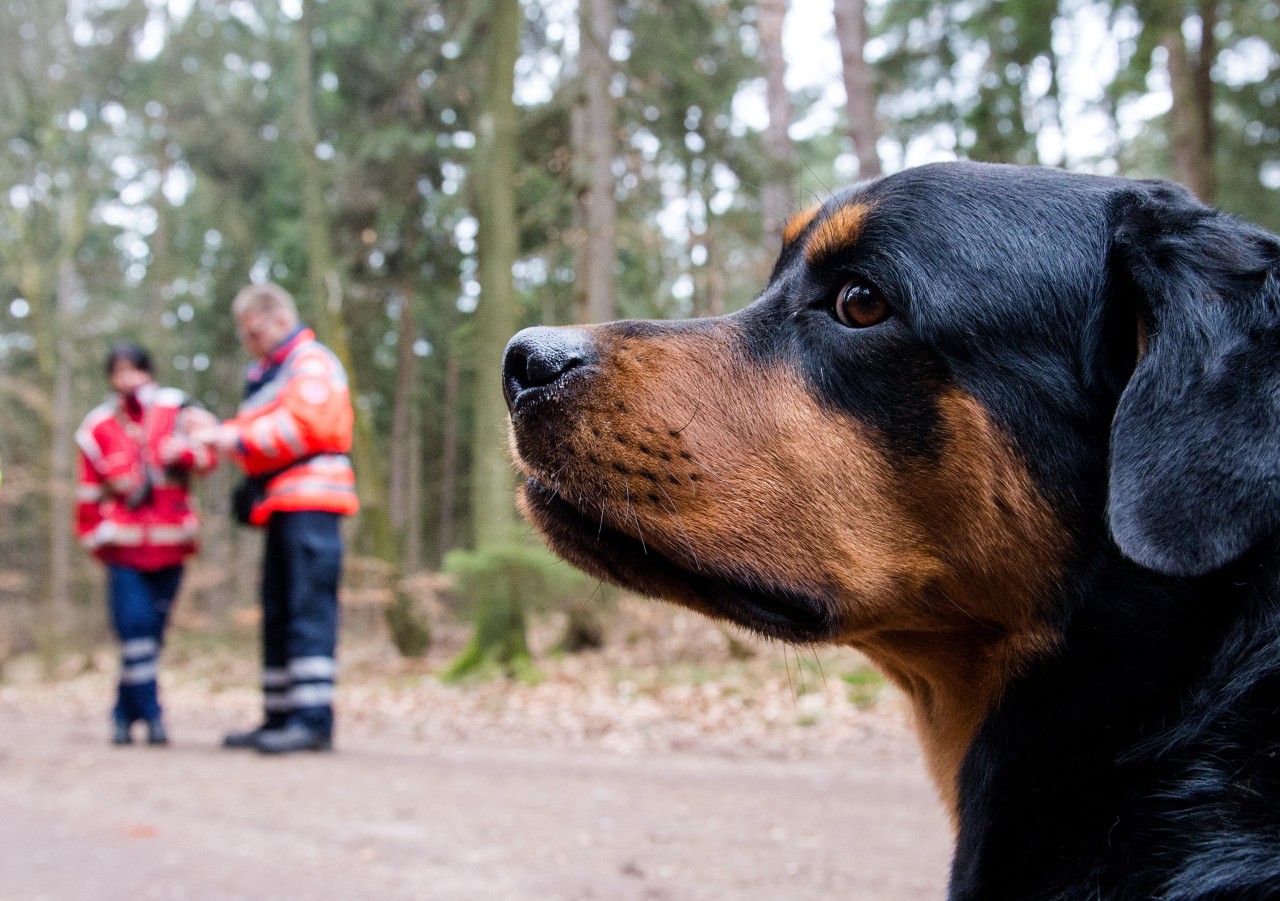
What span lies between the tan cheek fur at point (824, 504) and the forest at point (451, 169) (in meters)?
4.71

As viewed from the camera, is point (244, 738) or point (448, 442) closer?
point (244, 738)

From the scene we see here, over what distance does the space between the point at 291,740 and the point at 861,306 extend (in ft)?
18.4

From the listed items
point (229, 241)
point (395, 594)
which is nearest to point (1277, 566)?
point (395, 594)

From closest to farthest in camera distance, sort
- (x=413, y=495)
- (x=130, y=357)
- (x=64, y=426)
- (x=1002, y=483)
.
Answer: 1. (x=1002, y=483)
2. (x=130, y=357)
3. (x=413, y=495)
4. (x=64, y=426)

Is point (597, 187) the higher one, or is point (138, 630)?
point (597, 187)

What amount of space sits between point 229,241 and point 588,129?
13.3 meters

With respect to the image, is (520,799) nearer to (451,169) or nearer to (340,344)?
(340,344)

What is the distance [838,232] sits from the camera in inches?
98.7

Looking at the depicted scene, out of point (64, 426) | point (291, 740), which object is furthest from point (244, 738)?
point (64, 426)

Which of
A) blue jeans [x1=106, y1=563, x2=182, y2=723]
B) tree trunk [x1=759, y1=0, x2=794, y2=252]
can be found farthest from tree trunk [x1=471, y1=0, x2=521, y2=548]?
tree trunk [x1=759, y1=0, x2=794, y2=252]

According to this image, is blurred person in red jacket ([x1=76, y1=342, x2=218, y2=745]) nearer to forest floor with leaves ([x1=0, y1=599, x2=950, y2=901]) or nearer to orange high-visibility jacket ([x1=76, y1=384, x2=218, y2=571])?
orange high-visibility jacket ([x1=76, y1=384, x2=218, y2=571])

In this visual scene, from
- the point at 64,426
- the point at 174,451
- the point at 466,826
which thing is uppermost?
the point at 64,426

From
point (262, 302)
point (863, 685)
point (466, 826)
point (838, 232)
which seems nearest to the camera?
point (838, 232)

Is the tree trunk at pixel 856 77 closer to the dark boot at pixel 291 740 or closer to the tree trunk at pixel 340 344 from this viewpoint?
the tree trunk at pixel 340 344
